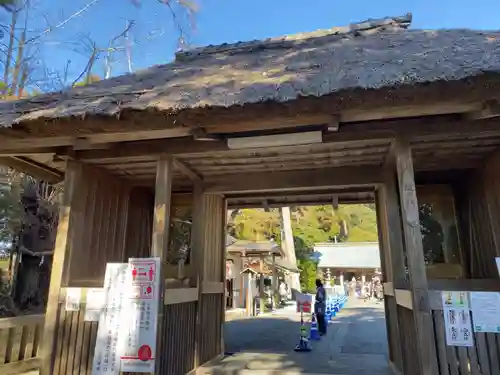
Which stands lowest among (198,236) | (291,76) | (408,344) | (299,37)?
(408,344)

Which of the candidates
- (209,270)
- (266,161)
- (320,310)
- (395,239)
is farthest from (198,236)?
(320,310)

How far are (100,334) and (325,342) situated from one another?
5.47m

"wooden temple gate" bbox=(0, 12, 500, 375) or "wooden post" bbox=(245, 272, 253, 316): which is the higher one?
"wooden temple gate" bbox=(0, 12, 500, 375)

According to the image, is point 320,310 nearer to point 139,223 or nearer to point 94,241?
point 139,223

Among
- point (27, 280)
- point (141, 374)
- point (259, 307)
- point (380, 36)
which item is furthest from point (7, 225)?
point (259, 307)

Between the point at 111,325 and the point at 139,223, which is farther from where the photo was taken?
the point at 139,223

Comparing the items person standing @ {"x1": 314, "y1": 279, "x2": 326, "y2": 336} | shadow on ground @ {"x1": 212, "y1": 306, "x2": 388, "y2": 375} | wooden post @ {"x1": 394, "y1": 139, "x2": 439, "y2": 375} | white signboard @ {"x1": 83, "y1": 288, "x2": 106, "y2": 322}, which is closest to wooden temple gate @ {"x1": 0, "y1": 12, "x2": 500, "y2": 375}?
wooden post @ {"x1": 394, "y1": 139, "x2": 439, "y2": 375}

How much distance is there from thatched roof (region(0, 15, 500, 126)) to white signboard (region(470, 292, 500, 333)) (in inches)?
68.2

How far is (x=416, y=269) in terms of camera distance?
3059 mm

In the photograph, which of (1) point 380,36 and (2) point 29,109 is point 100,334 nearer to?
(2) point 29,109

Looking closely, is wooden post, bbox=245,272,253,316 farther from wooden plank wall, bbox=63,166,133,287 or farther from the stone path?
wooden plank wall, bbox=63,166,133,287

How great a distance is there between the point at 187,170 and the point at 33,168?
2.01 m

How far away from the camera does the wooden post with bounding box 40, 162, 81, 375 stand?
12.3 ft

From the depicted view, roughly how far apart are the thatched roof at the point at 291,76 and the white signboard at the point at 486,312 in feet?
5.68
